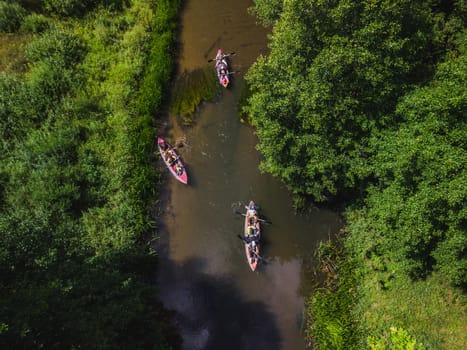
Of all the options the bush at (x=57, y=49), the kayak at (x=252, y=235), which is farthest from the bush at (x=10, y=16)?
the kayak at (x=252, y=235)

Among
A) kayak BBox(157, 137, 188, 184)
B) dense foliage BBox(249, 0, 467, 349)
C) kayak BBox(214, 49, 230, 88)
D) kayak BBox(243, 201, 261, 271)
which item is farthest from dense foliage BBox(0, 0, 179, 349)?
dense foliage BBox(249, 0, 467, 349)

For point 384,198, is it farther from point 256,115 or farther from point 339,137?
point 256,115

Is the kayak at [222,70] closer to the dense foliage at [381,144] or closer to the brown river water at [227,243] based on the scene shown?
the brown river water at [227,243]

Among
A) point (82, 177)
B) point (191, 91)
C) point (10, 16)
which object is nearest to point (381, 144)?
point (191, 91)

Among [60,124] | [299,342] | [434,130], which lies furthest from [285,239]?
[60,124]

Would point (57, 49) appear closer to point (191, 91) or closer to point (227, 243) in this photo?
point (191, 91)

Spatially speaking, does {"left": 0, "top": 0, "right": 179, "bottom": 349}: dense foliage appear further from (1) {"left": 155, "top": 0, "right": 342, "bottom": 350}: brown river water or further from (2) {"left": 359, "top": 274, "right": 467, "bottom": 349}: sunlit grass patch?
(2) {"left": 359, "top": 274, "right": 467, "bottom": 349}: sunlit grass patch
